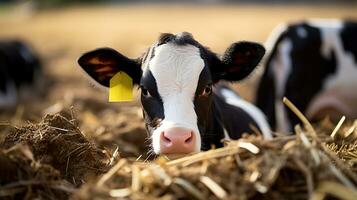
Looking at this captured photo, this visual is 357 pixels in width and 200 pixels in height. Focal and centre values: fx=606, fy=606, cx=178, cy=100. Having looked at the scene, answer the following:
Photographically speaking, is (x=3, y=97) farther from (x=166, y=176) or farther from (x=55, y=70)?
(x=166, y=176)

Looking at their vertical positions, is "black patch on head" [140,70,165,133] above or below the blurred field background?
above

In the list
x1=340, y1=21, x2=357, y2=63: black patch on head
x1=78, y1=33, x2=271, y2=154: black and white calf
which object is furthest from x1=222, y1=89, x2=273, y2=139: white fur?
x1=340, y1=21, x2=357, y2=63: black patch on head

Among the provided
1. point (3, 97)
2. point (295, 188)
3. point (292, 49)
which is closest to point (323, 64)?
point (292, 49)

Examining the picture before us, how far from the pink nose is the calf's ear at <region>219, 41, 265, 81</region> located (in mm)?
1231

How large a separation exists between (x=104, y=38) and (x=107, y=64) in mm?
19235

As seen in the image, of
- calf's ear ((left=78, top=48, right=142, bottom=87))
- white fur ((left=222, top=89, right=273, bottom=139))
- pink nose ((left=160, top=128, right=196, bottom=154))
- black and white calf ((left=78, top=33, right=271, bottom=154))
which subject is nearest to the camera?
pink nose ((left=160, top=128, right=196, bottom=154))

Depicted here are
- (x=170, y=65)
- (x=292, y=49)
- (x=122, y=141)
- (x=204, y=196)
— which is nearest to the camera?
(x=204, y=196)

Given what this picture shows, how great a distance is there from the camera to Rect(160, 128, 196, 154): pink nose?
4.24 metres

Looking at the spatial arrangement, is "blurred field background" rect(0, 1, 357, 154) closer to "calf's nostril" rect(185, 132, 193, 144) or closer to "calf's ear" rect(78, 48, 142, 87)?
"calf's ear" rect(78, 48, 142, 87)

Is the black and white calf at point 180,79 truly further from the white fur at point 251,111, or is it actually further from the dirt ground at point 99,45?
the white fur at point 251,111

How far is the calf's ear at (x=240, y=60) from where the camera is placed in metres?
5.35

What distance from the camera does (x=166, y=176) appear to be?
134 inches

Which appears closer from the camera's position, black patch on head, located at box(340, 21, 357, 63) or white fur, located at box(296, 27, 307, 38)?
white fur, located at box(296, 27, 307, 38)

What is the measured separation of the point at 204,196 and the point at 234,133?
107 inches
